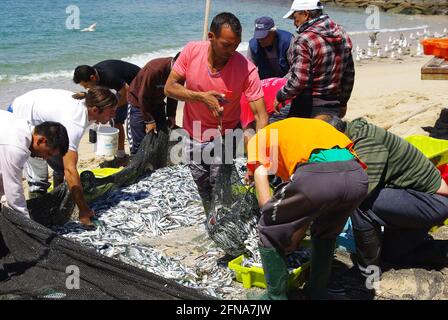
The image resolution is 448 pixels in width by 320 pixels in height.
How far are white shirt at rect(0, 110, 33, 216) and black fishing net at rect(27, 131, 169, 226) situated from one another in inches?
29.9

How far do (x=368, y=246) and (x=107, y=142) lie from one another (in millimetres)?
4332

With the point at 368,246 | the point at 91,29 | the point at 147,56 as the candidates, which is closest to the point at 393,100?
the point at 368,246

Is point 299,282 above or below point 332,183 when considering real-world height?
below

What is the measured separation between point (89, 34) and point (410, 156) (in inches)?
946

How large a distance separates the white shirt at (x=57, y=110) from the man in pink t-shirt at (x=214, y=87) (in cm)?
95

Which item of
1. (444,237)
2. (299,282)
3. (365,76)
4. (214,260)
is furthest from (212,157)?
(365,76)

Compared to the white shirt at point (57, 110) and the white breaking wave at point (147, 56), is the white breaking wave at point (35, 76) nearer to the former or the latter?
the white breaking wave at point (147, 56)

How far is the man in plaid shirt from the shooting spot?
532cm

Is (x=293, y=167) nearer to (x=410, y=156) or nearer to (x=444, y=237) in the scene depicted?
(x=410, y=156)

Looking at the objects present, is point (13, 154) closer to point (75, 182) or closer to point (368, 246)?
point (75, 182)

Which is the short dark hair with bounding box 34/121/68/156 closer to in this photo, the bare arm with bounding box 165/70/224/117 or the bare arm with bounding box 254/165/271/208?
the bare arm with bounding box 165/70/224/117

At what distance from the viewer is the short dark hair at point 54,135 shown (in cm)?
433

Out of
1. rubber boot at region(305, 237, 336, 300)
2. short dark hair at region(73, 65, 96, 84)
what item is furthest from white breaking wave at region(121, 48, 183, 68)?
rubber boot at region(305, 237, 336, 300)

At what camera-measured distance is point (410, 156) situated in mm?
4316
